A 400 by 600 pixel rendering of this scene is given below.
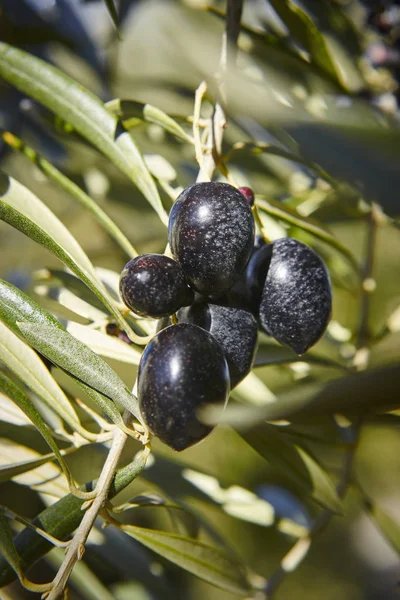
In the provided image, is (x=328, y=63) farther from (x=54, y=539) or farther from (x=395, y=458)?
(x=395, y=458)

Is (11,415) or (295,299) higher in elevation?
(295,299)

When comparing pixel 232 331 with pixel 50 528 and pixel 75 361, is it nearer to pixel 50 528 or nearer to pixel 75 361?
pixel 75 361

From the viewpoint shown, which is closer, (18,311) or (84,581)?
(18,311)

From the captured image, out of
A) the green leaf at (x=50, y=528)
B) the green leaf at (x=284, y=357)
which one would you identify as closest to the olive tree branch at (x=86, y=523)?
the green leaf at (x=50, y=528)

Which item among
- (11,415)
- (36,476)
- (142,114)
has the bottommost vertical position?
(36,476)

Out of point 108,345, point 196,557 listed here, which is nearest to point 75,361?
point 108,345

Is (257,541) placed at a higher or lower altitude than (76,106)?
lower

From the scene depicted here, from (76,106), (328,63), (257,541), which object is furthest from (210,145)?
(257,541)
